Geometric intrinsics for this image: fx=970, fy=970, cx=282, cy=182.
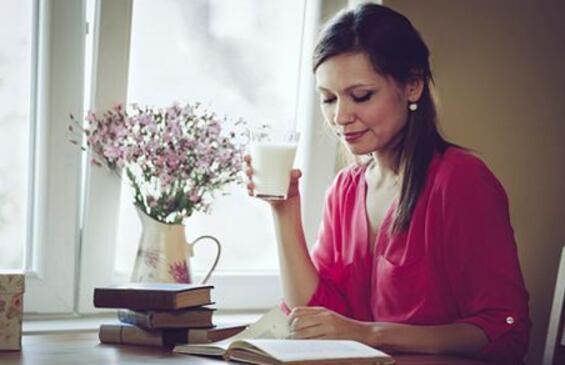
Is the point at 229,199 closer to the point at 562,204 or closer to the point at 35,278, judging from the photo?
the point at 35,278

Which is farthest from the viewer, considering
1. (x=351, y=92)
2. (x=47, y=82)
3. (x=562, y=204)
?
(x=562, y=204)

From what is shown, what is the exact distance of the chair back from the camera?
2391mm

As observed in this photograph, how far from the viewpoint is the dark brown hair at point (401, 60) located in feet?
6.79

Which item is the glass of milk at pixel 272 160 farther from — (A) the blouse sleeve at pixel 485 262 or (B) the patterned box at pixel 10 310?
(B) the patterned box at pixel 10 310

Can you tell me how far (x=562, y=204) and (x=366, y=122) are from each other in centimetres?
105

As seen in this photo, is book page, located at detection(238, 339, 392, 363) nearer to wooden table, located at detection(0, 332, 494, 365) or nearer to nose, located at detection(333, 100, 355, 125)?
wooden table, located at detection(0, 332, 494, 365)

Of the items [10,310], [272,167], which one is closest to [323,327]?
[272,167]

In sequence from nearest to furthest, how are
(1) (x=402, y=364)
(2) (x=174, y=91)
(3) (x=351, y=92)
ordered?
(1) (x=402, y=364) < (3) (x=351, y=92) < (2) (x=174, y=91)

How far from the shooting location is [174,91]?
103 inches

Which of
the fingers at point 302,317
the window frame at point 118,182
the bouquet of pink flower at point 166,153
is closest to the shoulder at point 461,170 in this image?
the fingers at point 302,317

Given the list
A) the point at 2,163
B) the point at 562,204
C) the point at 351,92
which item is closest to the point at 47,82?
the point at 2,163

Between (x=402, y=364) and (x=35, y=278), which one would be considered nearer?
(x=402, y=364)

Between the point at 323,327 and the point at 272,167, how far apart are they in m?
0.35

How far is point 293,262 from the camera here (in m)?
2.21
